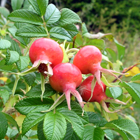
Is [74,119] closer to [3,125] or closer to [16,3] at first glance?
[3,125]

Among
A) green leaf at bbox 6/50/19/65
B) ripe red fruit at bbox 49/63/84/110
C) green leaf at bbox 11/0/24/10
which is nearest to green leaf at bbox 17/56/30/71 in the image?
green leaf at bbox 6/50/19/65

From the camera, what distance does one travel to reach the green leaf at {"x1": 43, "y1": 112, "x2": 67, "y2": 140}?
1.86 ft

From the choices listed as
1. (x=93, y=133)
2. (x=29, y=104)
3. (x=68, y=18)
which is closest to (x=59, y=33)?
(x=68, y=18)

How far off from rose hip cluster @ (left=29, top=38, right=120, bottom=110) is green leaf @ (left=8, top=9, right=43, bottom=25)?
0.16 metres

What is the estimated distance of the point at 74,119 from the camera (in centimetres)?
65

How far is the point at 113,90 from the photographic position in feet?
2.53

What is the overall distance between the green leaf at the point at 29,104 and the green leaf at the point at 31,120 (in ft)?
0.17

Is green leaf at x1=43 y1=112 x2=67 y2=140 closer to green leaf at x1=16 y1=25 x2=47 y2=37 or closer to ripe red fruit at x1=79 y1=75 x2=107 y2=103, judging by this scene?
ripe red fruit at x1=79 y1=75 x2=107 y2=103

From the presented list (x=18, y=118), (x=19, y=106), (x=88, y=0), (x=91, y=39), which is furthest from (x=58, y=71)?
(x=88, y=0)

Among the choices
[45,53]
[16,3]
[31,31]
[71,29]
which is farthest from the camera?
[16,3]

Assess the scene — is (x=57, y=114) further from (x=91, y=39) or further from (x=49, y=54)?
(x=91, y=39)

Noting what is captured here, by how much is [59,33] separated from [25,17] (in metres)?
0.17

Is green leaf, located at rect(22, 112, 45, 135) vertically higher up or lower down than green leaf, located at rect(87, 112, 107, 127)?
higher up

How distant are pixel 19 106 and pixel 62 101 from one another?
0.16m
